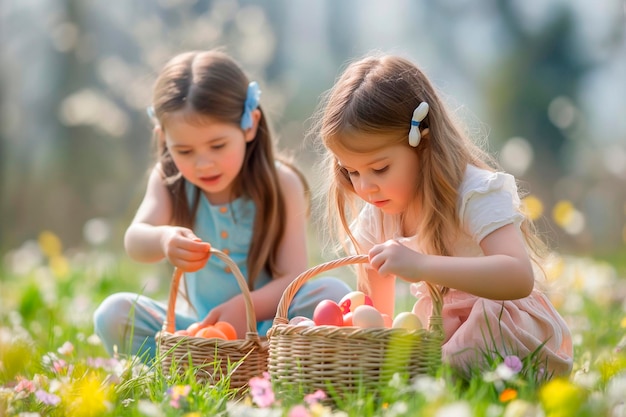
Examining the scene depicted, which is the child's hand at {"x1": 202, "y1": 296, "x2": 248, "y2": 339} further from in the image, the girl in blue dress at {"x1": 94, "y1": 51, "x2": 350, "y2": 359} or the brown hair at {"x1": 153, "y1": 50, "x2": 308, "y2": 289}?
the brown hair at {"x1": 153, "y1": 50, "x2": 308, "y2": 289}

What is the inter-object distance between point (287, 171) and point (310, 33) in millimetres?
5412

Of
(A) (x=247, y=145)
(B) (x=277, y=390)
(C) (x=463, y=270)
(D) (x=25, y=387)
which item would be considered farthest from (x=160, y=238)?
(C) (x=463, y=270)

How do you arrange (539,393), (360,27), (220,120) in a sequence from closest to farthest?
(539,393) < (220,120) < (360,27)

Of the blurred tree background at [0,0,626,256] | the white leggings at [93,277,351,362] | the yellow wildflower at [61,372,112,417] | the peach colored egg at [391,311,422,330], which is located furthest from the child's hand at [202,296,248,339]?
the blurred tree background at [0,0,626,256]

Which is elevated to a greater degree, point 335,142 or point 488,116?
point 335,142

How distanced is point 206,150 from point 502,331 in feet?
4.06

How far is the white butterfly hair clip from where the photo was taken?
217 centimetres

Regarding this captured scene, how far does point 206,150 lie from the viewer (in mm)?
2787

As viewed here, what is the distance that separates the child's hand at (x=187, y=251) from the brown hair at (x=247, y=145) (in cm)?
59

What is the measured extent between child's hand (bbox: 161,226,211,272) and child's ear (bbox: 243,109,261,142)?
64 centimetres

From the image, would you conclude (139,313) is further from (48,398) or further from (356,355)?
(356,355)

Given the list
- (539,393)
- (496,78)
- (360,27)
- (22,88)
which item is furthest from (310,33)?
(539,393)

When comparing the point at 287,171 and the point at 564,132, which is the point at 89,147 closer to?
the point at 564,132

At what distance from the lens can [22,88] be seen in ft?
29.9
